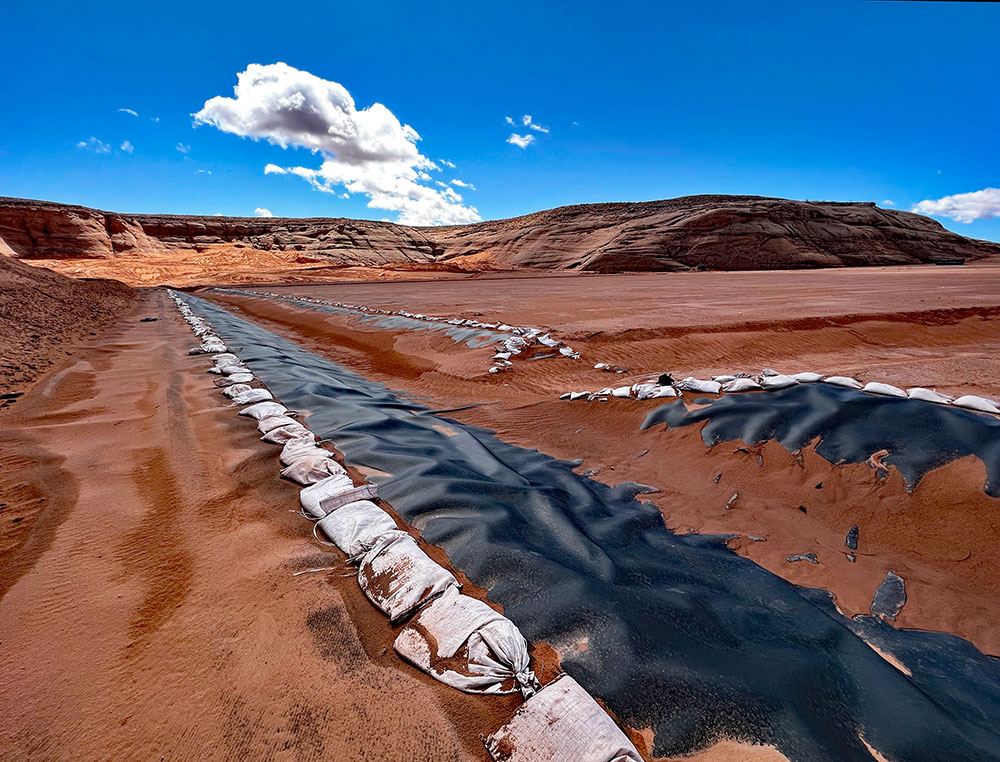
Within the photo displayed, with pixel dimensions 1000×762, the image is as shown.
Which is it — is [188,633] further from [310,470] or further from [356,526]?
[310,470]

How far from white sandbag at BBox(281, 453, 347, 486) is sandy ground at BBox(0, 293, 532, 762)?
0.07 metres

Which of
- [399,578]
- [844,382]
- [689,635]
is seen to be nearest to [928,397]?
[844,382]

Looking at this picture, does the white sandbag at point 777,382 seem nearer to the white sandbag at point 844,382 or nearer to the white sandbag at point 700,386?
the white sandbag at point 844,382

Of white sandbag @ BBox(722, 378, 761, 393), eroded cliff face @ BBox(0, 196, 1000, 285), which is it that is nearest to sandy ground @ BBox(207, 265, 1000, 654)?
white sandbag @ BBox(722, 378, 761, 393)

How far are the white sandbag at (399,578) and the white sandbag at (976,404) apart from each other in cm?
444

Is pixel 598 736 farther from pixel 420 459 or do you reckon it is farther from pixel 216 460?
pixel 216 460

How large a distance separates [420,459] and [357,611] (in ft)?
5.11

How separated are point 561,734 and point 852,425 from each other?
3692mm

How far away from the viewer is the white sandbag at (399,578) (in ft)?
5.86

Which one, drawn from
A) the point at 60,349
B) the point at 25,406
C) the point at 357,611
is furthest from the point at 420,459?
the point at 60,349

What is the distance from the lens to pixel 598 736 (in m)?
1.23

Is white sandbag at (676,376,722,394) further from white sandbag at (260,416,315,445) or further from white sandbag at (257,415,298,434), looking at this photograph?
white sandbag at (257,415,298,434)

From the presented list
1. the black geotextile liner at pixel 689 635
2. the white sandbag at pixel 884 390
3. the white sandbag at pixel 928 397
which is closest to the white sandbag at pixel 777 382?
the white sandbag at pixel 884 390

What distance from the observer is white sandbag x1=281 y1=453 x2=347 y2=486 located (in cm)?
285
